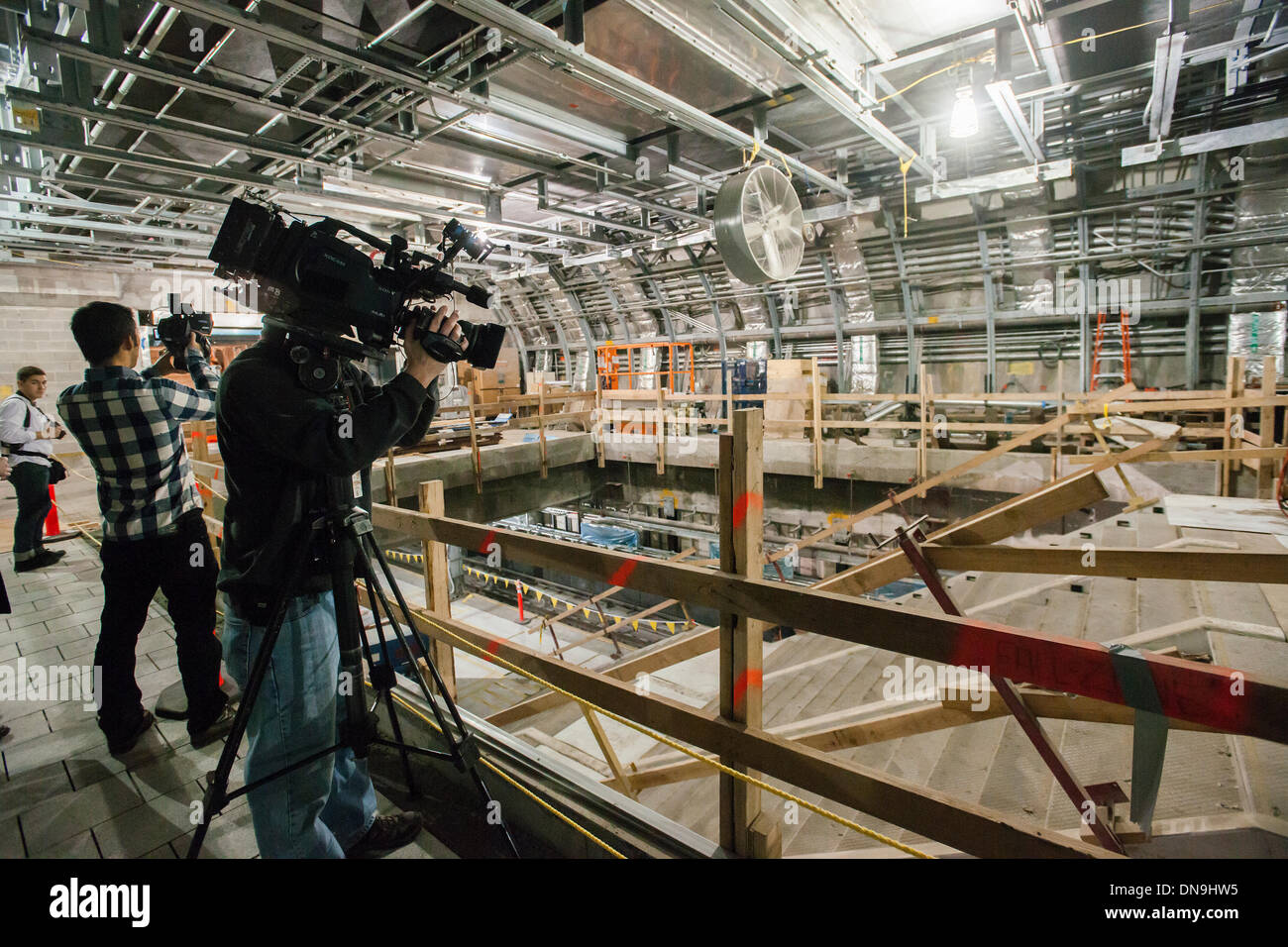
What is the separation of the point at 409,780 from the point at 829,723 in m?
2.34

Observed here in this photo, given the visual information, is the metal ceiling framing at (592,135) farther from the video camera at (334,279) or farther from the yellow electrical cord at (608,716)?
the yellow electrical cord at (608,716)

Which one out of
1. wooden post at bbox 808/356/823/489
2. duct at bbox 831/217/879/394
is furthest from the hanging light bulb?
duct at bbox 831/217/879/394

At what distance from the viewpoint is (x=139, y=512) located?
8.64 ft

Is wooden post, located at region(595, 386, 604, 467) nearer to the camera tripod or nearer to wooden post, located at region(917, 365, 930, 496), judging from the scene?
wooden post, located at region(917, 365, 930, 496)

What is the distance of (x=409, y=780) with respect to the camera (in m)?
2.31

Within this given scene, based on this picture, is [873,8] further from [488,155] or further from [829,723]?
[829,723]

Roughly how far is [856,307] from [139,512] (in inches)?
468

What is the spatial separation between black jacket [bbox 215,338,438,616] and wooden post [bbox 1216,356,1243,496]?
7487 mm

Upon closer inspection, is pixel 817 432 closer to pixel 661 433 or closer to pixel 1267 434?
pixel 661 433

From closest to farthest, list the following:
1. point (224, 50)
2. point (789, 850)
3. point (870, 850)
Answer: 1. point (870, 850)
2. point (789, 850)
3. point (224, 50)

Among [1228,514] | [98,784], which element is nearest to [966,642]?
[98,784]

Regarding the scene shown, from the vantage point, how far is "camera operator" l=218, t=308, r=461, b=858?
1.58 meters

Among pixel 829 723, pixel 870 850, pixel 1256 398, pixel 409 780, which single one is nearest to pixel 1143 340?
pixel 1256 398

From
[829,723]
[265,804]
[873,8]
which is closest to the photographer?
[265,804]
